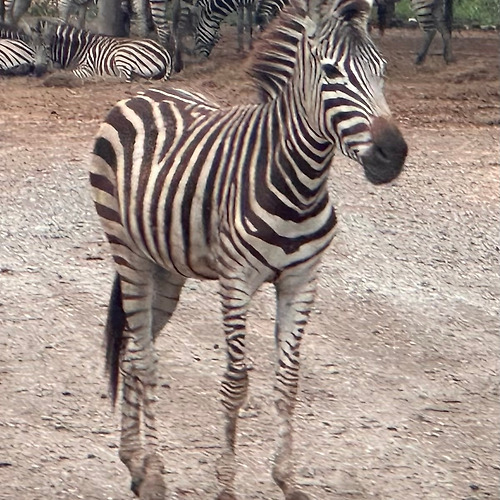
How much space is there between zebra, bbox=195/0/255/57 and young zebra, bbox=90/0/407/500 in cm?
1291

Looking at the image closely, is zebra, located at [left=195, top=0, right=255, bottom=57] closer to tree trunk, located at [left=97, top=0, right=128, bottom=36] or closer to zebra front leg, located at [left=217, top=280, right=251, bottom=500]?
tree trunk, located at [left=97, top=0, right=128, bottom=36]

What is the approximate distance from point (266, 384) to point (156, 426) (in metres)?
0.78

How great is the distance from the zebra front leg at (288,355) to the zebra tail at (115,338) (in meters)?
0.81

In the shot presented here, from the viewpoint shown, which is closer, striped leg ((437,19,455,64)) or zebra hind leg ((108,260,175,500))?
zebra hind leg ((108,260,175,500))

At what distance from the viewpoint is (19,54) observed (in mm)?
15875

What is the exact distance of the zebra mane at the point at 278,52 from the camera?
14.3 feet

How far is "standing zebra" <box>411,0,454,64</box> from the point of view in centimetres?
1653

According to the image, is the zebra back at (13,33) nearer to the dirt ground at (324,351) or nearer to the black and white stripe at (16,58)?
the black and white stripe at (16,58)

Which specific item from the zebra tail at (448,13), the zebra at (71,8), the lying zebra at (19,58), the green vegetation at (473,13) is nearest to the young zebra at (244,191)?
the lying zebra at (19,58)

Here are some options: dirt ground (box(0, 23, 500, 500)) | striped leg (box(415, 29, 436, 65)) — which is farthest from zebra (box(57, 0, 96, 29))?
dirt ground (box(0, 23, 500, 500))

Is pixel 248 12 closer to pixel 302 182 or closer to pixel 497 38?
pixel 497 38

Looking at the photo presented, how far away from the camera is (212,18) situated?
58.9 ft

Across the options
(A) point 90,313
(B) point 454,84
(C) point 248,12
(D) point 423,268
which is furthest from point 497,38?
(A) point 90,313

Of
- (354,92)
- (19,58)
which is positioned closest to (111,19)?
(19,58)
